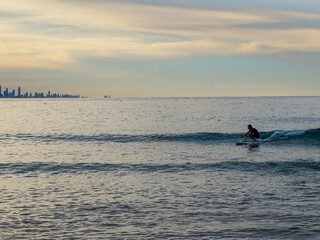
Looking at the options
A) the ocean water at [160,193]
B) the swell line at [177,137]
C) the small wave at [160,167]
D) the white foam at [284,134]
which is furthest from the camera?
the swell line at [177,137]

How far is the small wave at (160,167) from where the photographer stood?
2423 centimetres

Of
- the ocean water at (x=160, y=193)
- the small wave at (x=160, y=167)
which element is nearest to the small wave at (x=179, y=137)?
the ocean water at (x=160, y=193)

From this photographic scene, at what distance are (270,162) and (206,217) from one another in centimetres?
1314

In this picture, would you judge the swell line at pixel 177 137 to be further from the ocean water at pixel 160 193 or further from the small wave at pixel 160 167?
the small wave at pixel 160 167

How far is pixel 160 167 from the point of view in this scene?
83.7 ft

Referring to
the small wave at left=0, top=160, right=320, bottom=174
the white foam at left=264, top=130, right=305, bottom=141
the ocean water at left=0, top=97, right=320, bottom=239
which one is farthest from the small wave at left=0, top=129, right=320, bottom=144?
the small wave at left=0, top=160, right=320, bottom=174

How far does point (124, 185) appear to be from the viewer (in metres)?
20.3

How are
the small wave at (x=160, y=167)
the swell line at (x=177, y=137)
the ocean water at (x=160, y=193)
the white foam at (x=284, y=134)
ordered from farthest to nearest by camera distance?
the swell line at (x=177, y=137), the white foam at (x=284, y=134), the small wave at (x=160, y=167), the ocean water at (x=160, y=193)

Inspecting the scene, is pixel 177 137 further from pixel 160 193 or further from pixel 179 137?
pixel 160 193

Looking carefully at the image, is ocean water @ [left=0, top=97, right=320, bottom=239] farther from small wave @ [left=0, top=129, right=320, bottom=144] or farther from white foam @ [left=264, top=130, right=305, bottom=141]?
small wave @ [left=0, top=129, right=320, bottom=144]

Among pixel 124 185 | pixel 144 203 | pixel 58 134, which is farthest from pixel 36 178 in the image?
pixel 58 134

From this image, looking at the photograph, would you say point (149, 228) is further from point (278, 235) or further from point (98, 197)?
point (98, 197)

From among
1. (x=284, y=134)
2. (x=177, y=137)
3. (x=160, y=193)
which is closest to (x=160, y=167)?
(x=160, y=193)

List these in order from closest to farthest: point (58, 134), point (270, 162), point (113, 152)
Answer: point (270, 162) < point (113, 152) < point (58, 134)
